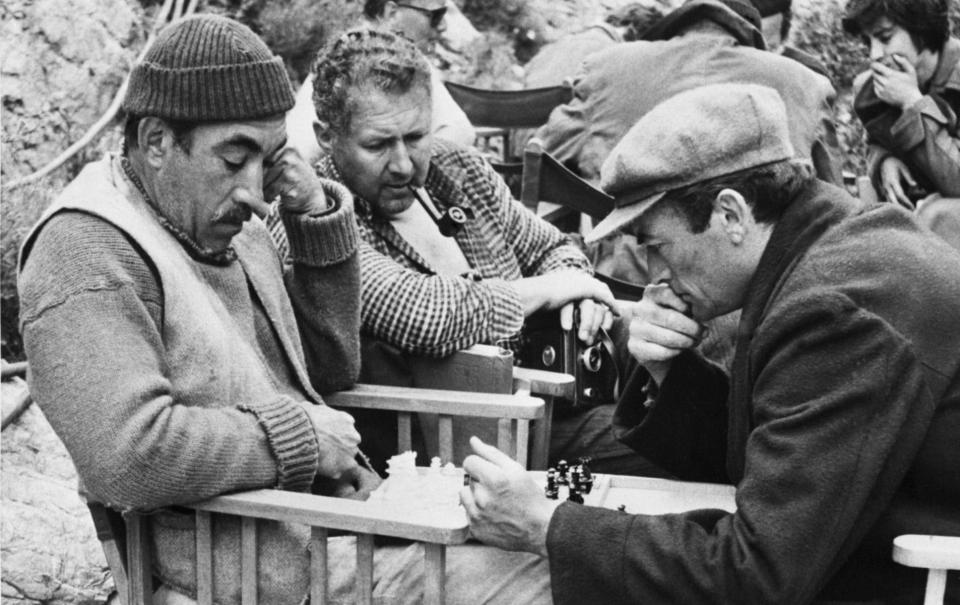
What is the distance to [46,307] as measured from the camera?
7.91 ft

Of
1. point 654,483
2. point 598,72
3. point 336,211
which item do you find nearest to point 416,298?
point 336,211

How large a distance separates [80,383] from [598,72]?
12.1 ft

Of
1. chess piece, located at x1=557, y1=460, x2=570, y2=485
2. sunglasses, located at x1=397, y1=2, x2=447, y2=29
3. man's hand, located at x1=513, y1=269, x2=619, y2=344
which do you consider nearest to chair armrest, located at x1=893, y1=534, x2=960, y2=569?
chess piece, located at x1=557, y1=460, x2=570, y2=485

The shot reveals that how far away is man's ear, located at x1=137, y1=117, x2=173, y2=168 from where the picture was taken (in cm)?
264

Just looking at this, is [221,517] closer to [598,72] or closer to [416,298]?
[416,298]

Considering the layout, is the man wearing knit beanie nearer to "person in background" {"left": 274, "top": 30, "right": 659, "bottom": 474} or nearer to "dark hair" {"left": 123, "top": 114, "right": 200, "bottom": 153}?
"dark hair" {"left": 123, "top": 114, "right": 200, "bottom": 153}

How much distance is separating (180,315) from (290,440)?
343 millimetres

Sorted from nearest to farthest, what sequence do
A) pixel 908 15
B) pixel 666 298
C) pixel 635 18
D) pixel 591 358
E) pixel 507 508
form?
pixel 507 508 < pixel 666 298 < pixel 591 358 < pixel 908 15 < pixel 635 18

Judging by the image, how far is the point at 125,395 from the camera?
2361mm

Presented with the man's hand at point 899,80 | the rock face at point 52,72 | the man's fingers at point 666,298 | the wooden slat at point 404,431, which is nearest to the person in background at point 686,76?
the man's hand at point 899,80

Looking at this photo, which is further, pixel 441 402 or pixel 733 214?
pixel 441 402

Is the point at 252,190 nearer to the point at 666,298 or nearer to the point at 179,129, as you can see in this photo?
the point at 179,129

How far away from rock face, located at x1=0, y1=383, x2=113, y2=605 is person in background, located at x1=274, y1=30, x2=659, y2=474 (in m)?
1.25

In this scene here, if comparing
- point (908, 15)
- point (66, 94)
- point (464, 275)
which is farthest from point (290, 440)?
point (908, 15)
